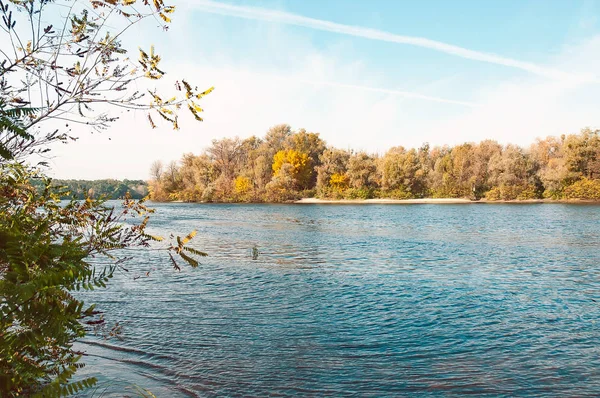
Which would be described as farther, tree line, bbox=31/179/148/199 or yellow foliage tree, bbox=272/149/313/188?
yellow foliage tree, bbox=272/149/313/188

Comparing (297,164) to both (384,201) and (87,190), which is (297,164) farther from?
(87,190)

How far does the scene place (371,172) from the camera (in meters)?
86.3

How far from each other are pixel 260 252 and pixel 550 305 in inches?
506

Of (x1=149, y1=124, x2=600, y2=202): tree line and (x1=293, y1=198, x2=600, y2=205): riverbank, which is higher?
(x1=149, y1=124, x2=600, y2=202): tree line

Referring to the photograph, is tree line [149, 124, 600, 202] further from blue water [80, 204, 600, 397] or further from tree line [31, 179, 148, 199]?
tree line [31, 179, 148, 199]

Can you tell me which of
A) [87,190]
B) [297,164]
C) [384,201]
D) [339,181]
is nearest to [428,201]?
[384,201]

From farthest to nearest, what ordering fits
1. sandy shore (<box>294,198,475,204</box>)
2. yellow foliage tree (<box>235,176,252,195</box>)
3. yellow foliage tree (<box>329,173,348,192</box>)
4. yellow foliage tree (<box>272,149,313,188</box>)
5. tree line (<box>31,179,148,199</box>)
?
yellow foliage tree (<box>272,149,313,188</box>)
yellow foliage tree (<box>235,176,252,195</box>)
yellow foliage tree (<box>329,173,348,192</box>)
sandy shore (<box>294,198,475,204</box>)
tree line (<box>31,179,148,199</box>)

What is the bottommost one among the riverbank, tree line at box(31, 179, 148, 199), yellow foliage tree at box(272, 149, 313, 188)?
the riverbank

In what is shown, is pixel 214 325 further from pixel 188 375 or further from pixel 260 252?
pixel 260 252

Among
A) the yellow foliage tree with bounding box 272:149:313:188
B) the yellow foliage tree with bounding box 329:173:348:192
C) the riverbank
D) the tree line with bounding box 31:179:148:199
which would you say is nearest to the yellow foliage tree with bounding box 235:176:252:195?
the yellow foliage tree with bounding box 272:149:313:188

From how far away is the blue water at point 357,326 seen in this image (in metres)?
7.21

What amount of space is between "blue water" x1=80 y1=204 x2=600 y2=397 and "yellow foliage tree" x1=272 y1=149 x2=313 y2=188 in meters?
71.8

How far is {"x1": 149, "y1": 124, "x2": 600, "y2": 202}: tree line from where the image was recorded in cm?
7025

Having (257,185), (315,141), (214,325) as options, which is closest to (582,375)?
(214,325)
